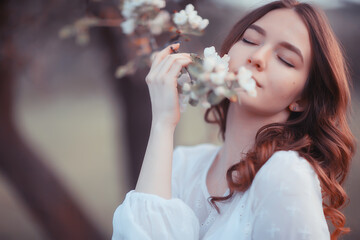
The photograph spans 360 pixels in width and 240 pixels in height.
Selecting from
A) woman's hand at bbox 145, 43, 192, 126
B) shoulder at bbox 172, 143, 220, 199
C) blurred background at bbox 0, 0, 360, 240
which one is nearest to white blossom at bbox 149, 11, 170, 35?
blurred background at bbox 0, 0, 360, 240

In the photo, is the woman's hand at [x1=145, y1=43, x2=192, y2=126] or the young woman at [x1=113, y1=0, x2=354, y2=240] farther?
the woman's hand at [x1=145, y1=43, x2=192, y2=126]

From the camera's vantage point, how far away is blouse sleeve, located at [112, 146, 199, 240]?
50.2 inches

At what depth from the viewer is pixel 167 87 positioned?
1375mm

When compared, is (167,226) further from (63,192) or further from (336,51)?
(63,192)

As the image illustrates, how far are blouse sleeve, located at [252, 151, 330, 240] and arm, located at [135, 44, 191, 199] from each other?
361 millimetres

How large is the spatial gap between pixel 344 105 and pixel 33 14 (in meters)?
2.12

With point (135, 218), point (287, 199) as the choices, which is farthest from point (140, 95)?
point (287, 199)

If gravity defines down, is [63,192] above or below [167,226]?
below

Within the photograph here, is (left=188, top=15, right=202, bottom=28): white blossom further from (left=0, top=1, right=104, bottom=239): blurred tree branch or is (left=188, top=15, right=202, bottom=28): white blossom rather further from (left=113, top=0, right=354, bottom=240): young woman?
(left=0, top=1, right=104, bottom=239): blurred tree branch

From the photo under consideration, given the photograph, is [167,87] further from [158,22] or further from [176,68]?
[158,22]

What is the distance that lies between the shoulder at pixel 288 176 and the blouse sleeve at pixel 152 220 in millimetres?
311

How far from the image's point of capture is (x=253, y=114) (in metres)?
1.54

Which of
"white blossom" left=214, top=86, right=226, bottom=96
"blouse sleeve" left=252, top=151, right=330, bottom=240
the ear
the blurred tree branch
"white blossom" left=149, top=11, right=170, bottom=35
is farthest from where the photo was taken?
the blurred tree branch

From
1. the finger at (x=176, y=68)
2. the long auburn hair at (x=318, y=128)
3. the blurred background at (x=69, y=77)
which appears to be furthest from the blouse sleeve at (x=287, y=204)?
the blurred background at (x=69, y=77)
